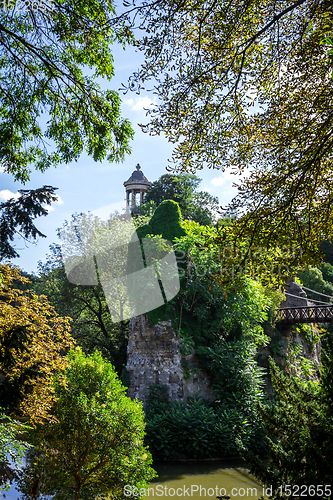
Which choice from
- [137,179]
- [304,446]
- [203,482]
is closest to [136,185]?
[137,179]

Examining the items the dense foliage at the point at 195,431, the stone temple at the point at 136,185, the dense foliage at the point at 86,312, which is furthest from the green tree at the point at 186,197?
the dense foliage at the point at 195,431

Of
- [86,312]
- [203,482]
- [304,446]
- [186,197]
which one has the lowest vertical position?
[203,482]

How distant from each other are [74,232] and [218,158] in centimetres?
1354

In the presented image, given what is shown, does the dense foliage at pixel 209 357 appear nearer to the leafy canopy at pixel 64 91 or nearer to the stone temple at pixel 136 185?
the leafy canopy at pixel 64 91

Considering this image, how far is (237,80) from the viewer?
470 centimetres

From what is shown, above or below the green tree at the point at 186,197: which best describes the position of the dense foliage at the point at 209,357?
below

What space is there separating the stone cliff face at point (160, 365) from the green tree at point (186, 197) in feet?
37.8

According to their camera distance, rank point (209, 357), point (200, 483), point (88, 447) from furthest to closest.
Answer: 1. point (209, 357)
2. point (200, 483)
3. point (88, 447)

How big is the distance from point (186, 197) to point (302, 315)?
39.5 ft

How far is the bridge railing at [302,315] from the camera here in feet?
49.5

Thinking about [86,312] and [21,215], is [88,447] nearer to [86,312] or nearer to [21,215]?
[21,215]

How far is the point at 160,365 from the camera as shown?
10766 mm

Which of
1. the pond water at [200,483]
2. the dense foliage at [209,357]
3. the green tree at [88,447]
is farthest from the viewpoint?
the dense foliage at [209,357]

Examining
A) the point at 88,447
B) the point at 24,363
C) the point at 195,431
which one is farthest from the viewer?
the point at 195,431
